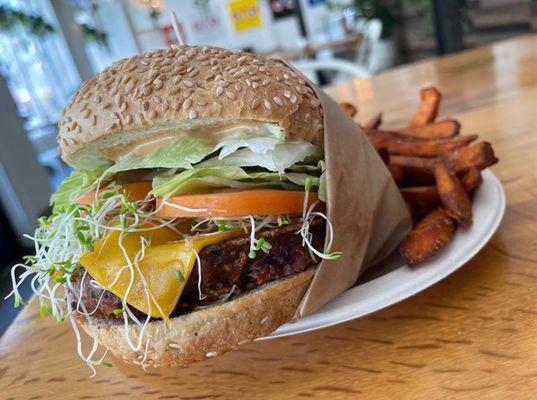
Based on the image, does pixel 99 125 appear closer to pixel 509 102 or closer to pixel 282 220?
pixel 282 220

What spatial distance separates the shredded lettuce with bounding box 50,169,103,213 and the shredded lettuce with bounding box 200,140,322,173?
271 mm

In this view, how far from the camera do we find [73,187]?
1090 mm

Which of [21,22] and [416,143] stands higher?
[21,22]

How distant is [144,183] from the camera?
0.98 meters

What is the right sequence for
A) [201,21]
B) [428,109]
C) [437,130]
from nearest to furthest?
[437,130] → [428,109] → [201,21]

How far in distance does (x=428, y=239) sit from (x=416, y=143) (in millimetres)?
397

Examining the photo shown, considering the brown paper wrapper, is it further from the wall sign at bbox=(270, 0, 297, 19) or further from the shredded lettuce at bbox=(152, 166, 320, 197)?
the wall sign at bbox=(270, 0, 297, 19)

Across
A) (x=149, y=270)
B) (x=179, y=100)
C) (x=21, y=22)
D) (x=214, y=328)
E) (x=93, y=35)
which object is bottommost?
(x=214, y=328)

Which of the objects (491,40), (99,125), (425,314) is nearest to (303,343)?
(425,314)

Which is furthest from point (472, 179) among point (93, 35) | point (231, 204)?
point (93, 35)

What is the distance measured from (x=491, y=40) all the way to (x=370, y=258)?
4.65m

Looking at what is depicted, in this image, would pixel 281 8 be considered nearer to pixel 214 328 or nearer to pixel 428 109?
pixel 428 109

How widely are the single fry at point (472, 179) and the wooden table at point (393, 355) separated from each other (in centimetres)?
11

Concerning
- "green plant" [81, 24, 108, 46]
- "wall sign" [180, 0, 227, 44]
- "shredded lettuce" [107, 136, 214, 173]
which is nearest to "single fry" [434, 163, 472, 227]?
"shredded lettuce" [107, 136, 214, 173]
